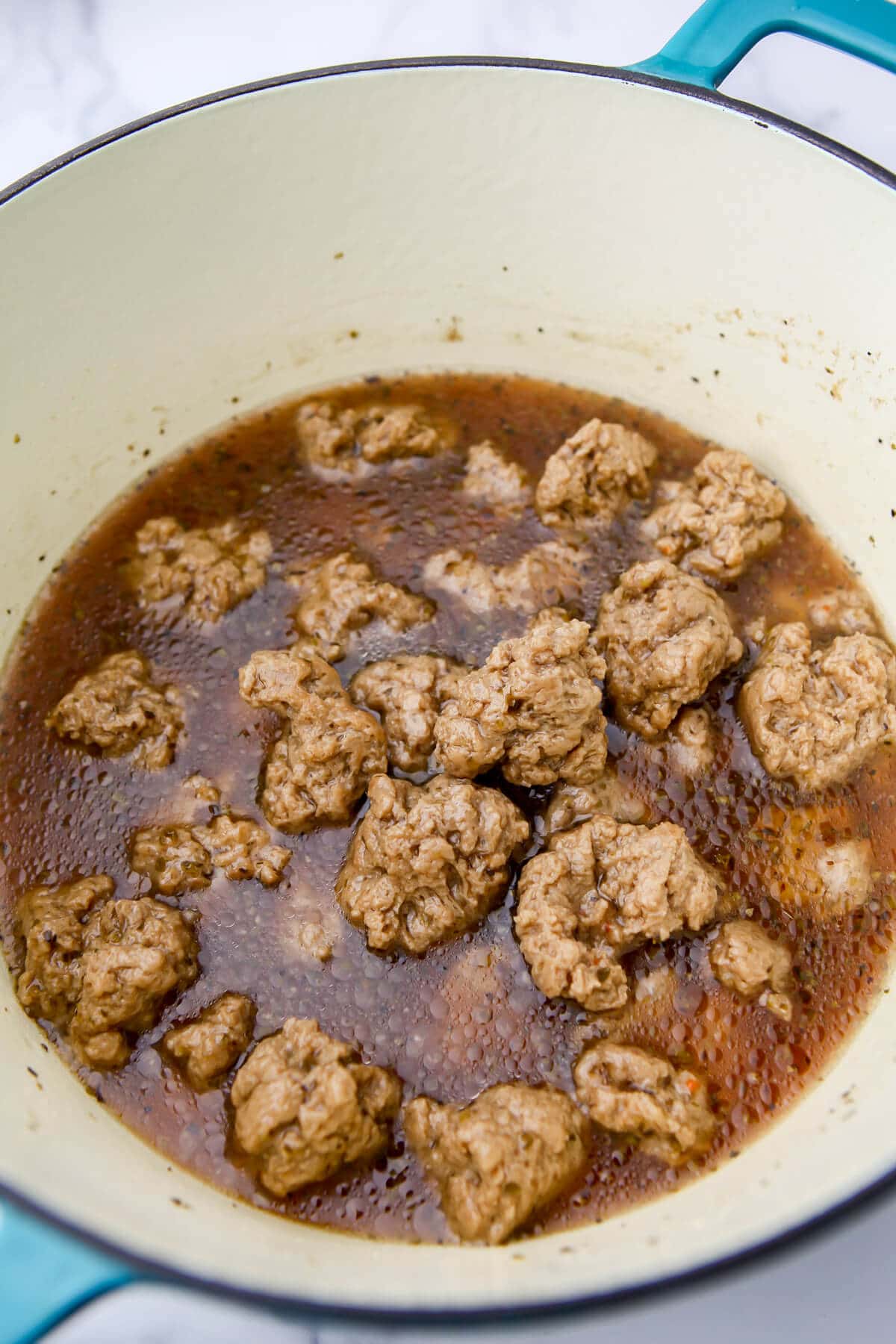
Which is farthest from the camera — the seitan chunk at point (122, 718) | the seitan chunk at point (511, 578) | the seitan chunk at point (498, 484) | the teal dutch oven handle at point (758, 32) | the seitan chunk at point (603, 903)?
the seitan chunk at point (498, 484)

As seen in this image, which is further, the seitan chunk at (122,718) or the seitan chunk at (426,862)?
the seitan chunk at (122,718)

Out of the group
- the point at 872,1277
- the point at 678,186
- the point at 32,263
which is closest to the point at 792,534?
the point at 678,186

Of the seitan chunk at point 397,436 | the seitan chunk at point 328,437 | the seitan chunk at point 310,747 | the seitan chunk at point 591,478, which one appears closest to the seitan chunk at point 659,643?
the seitan chunk at point 591,478

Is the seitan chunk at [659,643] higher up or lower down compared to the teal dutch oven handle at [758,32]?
lower down

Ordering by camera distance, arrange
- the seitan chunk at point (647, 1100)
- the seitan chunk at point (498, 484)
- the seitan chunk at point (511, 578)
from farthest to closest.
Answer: the seitan chunk at point (498, 484)
the seitan chunk at point (511, 578)
the seitan chunk at point (647, 1100)

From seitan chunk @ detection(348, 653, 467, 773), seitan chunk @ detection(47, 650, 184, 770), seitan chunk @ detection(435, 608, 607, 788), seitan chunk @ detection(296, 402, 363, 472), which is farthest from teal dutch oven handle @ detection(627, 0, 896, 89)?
seitan chunk @ detection(47, 650, 184, 770)

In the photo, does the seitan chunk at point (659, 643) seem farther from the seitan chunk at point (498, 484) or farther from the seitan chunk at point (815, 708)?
the seitan chunk at point (498, 484)
